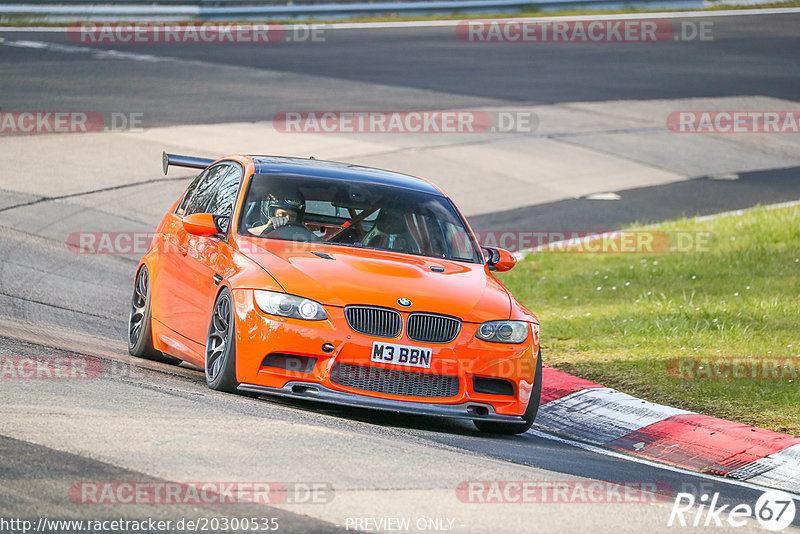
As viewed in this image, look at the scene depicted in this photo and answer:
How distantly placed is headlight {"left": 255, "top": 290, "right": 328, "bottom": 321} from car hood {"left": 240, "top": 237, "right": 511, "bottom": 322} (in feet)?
0.15

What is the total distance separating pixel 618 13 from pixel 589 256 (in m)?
24.7

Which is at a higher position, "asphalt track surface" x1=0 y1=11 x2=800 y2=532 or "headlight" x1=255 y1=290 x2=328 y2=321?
"headlight" x1=255 y1=290 x2=328 y2=321

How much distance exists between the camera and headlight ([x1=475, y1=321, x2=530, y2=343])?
8.26m

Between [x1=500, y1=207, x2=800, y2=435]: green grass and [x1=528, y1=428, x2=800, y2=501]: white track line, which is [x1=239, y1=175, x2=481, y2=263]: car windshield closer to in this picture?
[x1=528, y1=428, x2=800, y2=501]: white track line

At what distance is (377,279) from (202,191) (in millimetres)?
2641

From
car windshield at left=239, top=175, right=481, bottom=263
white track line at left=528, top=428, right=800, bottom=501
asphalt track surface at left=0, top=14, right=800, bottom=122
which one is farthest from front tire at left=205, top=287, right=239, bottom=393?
asphalt track surface at left=0, top=14, right=800, bottom=122

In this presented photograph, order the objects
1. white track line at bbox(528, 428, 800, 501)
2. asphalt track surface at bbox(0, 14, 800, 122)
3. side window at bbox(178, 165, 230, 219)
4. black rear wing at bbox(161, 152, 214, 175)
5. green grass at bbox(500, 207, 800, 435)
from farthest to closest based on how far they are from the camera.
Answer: asphalt track surface at bbox(0, 14, 800, 122) → black rear wing at bbox(161, 152, 214, 175) → side window at bbox(178, 165, 230, 219) → green grass at bbox(500, 207, 800, 435) → white track line at bbox(528, 428, 800, 501)

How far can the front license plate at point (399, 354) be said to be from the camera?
26.1 ft

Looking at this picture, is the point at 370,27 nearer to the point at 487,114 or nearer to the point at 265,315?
the point at 487,114

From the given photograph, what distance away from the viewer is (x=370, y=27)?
121 ft

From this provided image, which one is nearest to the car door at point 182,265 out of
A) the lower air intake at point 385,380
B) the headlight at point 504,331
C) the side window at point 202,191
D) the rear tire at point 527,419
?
the side window at point 202,191

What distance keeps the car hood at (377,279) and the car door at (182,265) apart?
0.66 meters

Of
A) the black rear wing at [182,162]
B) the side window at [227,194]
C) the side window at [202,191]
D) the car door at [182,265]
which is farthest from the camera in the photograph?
the black rear wing at [182,162]

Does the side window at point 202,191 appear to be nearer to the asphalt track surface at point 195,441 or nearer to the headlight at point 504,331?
the asphalt track surface at point 195,441
